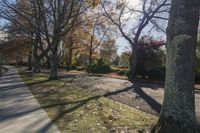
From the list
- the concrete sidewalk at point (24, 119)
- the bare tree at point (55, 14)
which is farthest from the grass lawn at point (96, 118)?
the bare tree at point (55, 14)

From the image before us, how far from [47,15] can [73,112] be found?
22.3 meters

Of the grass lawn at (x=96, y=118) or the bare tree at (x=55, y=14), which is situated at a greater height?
the bare tree at (x=55, y=14)

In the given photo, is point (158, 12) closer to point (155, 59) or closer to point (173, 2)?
point (155, 59)

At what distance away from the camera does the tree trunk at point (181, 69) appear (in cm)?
684

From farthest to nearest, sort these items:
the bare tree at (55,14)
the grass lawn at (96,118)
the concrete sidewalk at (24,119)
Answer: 1. the bare tree at (55,14)
2. the grass lawn at (96,118)
3. the concrete sidewalk at (24,119)

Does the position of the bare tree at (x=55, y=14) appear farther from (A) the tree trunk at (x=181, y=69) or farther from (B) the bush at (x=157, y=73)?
(A) the tree trunk at (x=181, y=69)

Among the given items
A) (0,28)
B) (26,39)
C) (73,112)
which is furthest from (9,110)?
(26,39)

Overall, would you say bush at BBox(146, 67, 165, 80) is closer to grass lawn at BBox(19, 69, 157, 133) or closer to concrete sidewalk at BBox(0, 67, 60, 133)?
grass lawn at BBox(19, 69, 157, 133)

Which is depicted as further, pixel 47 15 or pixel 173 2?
pixel 47 15

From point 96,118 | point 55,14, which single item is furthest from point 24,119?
point 55,14

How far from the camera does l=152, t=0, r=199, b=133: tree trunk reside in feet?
22.4

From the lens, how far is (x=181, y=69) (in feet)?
22.5

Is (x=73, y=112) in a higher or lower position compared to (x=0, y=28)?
lower

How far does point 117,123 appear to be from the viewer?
8.91 meters
